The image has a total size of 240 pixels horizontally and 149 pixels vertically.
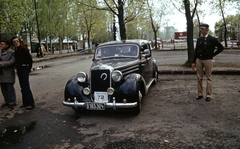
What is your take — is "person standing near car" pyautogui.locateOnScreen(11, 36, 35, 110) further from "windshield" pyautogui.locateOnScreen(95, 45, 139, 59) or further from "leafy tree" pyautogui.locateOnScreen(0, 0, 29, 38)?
"leafy tree" pyautogui.locateOnScreen(0, 0, 29, 38)

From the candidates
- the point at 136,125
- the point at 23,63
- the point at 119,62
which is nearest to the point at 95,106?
the point at 136,125

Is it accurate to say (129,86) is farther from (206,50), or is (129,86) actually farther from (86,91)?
(206,50)

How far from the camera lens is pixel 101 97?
495 centimetres

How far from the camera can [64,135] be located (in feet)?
13.3

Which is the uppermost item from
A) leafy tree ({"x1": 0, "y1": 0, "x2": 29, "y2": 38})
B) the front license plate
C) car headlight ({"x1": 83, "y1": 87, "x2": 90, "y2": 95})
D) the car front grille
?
leafy tree ({"x1": 0, "y1": 0, "x2": 29, "y2": 38})

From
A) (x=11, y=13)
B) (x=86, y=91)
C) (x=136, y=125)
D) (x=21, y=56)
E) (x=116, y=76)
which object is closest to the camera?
(x=136, y=125)

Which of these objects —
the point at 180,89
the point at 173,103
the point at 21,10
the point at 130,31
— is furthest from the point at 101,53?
the point at 130,31

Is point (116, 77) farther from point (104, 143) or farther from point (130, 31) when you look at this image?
point (130, 31)

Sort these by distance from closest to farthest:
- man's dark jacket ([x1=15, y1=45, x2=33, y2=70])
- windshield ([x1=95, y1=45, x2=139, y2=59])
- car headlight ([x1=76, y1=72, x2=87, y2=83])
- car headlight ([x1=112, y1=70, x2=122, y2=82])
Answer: car headlight ([x1=112, y1=70, x2=122, y2=82]) < car headlight ([x1=76, y1=72, x2=87, y2=83]) < man's dark jacket ([x1=15, y1=45, x2=33, y2=70]) < windshield ([x1=95, y1=45, x2=139, y2=59])

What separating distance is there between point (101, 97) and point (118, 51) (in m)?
1.89

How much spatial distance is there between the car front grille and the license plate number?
0.10 meters

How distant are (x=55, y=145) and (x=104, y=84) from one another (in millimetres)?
1805

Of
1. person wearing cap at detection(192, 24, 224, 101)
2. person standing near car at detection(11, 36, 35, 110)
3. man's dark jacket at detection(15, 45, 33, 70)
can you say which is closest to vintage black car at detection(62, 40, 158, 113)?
person standing near car at detection(11, 36, 35, 110)

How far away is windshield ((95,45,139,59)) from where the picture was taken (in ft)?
20.5
